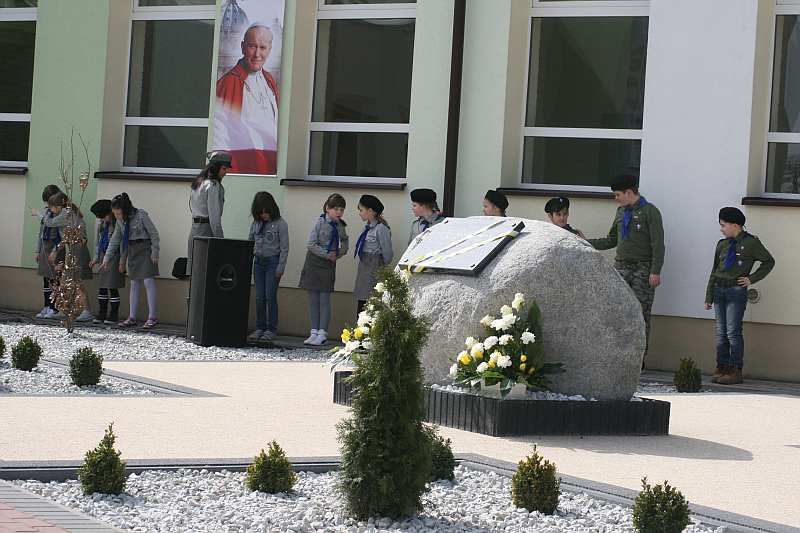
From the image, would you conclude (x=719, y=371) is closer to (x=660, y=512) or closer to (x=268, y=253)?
(x=268, y=253)

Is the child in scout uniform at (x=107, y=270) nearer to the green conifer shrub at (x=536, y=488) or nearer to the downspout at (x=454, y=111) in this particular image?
the downspout at (x=454, y=111)

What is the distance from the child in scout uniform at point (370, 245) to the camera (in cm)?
1152

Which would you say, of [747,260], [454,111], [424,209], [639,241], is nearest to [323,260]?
[424,209]

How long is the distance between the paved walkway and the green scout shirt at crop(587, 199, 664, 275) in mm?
2651

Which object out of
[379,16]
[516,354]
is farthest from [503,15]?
[516,354]

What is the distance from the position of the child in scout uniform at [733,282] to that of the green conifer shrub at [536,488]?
21.1 feet

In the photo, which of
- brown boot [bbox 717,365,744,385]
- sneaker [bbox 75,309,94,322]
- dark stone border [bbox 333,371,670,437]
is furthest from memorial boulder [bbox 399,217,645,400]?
sneaker [bbox 75,309,94,322]

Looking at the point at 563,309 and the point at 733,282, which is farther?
the point at 733,282

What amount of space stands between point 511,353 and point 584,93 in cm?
698

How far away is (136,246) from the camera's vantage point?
12641 millimetres

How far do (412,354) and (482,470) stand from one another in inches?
51.2

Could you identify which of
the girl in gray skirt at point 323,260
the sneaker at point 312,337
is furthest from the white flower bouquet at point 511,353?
the girl in gray skirt at point 323,260

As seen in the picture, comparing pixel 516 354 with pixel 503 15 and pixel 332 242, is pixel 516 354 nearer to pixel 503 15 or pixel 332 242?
pixel 332 242

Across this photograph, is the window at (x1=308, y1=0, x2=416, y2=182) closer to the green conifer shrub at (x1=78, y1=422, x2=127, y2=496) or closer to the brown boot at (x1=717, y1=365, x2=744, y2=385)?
the brown boot at (x1=717, y1=365, x2=744, y2=385)
